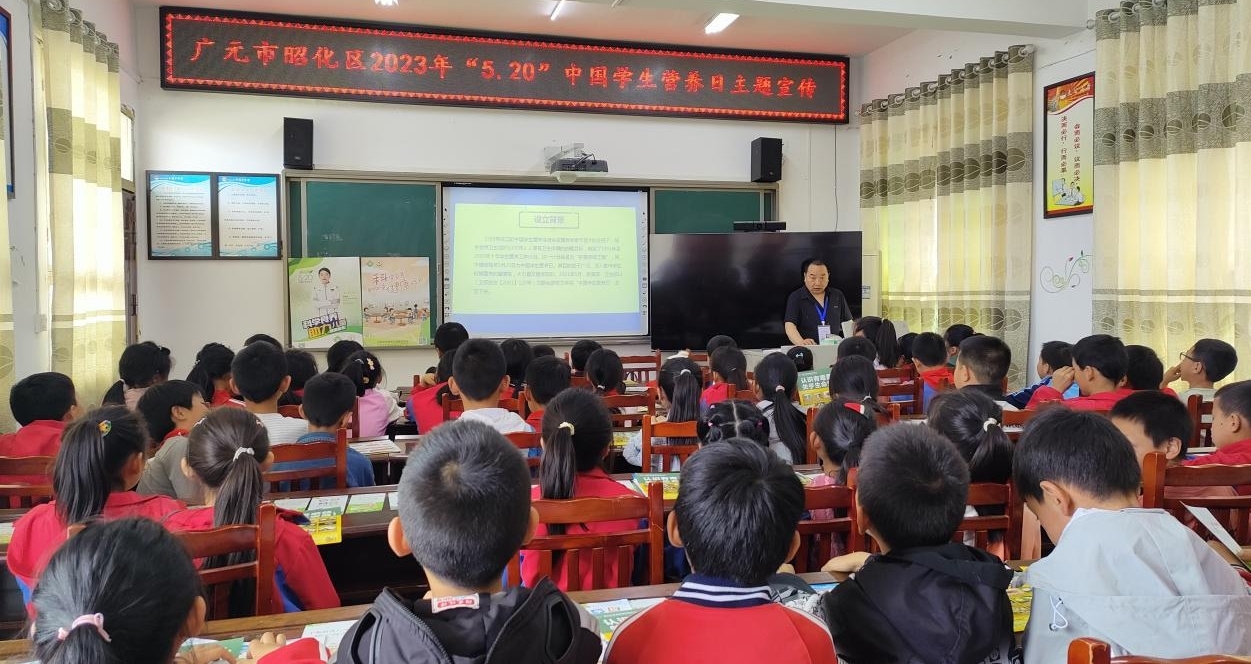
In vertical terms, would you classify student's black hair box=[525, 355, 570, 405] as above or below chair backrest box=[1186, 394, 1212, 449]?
above

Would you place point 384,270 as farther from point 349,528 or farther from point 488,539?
point 488,539

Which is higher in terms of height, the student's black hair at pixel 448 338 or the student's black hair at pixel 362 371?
the student's black hair at pixel 448 338

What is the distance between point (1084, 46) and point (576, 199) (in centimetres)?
365

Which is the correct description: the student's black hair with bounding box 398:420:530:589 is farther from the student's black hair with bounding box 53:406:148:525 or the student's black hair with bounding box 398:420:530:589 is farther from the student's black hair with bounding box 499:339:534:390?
the student's black hair with bounding box 499:339:534:390

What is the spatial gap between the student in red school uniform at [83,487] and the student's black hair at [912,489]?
1.36 metres

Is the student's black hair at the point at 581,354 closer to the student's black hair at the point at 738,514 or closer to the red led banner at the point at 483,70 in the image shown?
the red led banner at the point at 483,70

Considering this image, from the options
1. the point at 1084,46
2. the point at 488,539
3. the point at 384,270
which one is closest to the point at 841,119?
the point at 1084,46

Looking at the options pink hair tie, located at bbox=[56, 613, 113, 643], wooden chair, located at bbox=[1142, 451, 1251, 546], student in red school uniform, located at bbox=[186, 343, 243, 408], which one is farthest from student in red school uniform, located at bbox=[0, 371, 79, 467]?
wooden chair, located at bbox=[1142, 451, 1251, 546]

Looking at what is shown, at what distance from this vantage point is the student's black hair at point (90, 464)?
1.64m

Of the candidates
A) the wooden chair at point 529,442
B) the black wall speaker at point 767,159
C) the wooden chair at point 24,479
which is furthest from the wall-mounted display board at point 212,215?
the wooden chair at point 529,442

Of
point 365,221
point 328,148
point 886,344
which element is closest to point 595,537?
point 886,344

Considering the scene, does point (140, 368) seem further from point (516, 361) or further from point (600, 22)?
point (600, 22)

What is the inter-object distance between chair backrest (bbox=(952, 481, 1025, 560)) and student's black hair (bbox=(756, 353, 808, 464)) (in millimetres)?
1009

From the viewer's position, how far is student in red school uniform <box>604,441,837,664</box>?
3.43 ft
